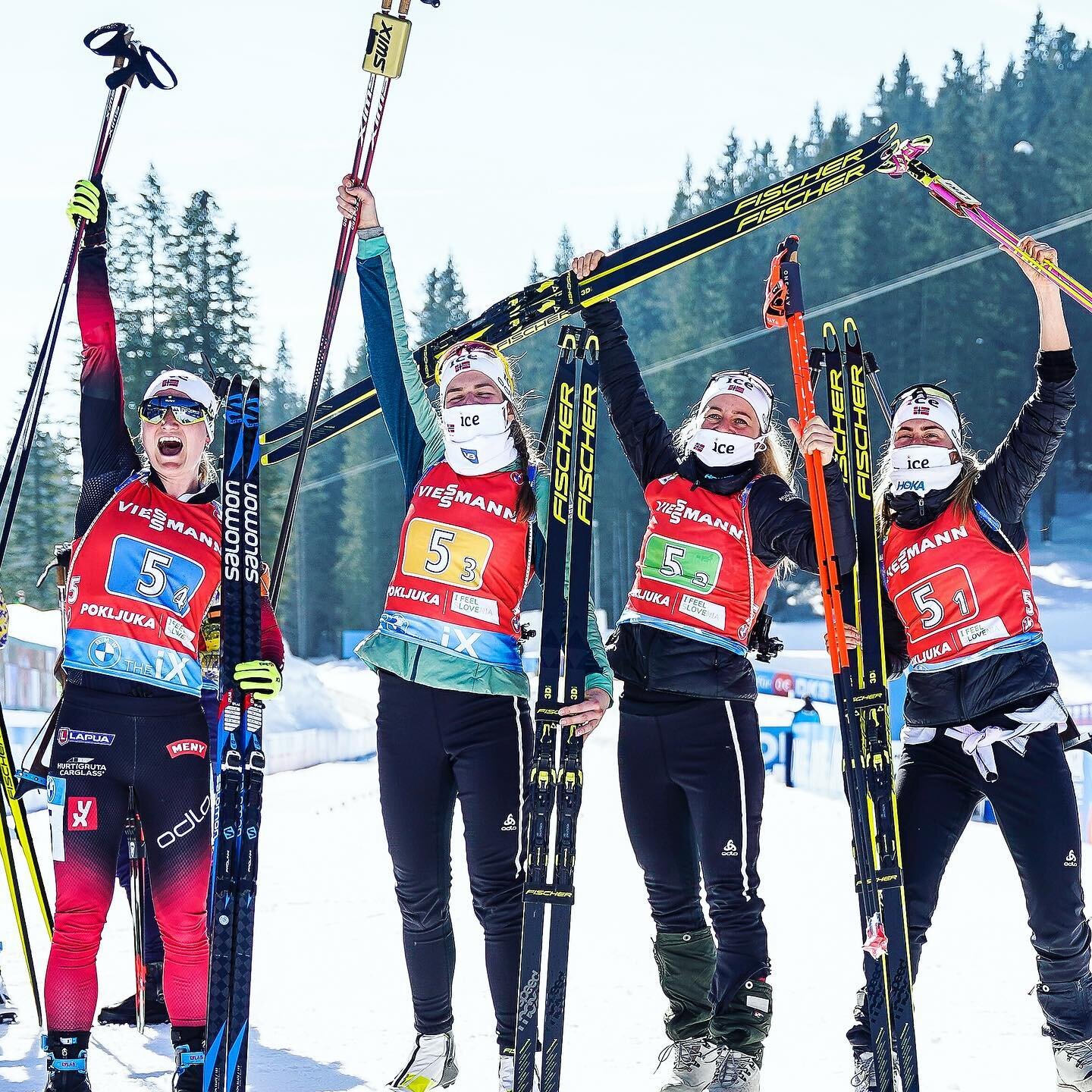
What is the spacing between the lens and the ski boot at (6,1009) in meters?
Answer: 4.53

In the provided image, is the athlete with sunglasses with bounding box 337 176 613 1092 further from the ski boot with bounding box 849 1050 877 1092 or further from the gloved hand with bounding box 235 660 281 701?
the ski boot with bounding box 849 1050 877 1092

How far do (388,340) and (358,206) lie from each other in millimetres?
441

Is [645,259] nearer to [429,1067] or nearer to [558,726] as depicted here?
[558,726]

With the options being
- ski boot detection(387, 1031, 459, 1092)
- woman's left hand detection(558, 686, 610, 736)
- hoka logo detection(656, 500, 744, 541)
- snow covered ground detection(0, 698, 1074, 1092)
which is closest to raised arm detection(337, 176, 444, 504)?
hoka logo detection(656, 500, 744, 541)

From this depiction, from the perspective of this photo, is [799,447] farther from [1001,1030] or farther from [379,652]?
[1001,1030]

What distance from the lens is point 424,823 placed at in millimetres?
3506

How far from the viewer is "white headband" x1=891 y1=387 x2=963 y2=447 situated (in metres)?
3.95

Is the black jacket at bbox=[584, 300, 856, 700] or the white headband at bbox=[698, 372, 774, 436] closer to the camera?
the black jacket at bbox=[584, 300, 856, 700]

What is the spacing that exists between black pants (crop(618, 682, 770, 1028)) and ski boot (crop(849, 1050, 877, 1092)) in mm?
363

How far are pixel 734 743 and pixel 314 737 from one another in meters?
12.3

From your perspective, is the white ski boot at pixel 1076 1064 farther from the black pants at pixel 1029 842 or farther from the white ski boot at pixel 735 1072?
the white ski boot at pixel 735 1072

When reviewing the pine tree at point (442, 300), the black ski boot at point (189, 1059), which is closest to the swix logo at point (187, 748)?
the black ski boot at point (189, 1059)

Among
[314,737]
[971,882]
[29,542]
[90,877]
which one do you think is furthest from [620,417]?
[29,542]

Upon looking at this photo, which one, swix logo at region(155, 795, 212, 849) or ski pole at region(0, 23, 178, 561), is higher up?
ski pole at region(0, 23, 178, 561)
